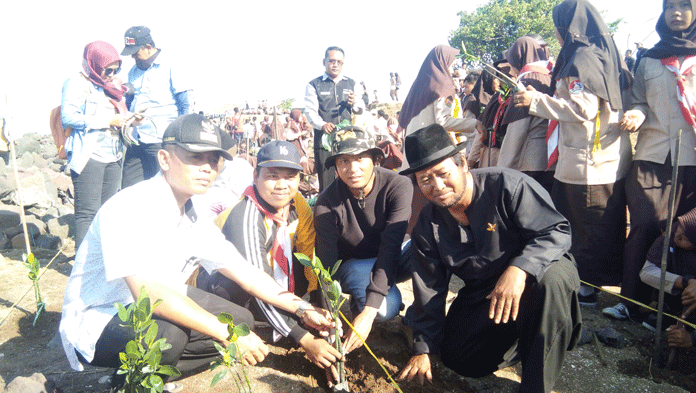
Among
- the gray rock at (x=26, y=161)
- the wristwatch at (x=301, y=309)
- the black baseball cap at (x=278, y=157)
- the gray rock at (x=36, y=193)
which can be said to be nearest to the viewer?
the wristwatch at (x=301, y=309)

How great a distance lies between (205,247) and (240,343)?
0.55 m

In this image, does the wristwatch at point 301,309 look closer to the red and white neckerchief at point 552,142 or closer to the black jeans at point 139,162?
the red and white neckerchief at point 552,142

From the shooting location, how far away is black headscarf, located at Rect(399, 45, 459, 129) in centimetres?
Answer: 385

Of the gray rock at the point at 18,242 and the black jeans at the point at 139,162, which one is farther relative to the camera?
the gray rock at the point at 18,242

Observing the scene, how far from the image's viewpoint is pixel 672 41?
2768mm

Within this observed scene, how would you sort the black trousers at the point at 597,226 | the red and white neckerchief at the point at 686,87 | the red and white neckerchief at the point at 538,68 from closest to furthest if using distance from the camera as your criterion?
the red and white neckerchief at the point at 686,87 → the black trousers at the point at 597,226 → the red and white neckerchief at the point at 538,68

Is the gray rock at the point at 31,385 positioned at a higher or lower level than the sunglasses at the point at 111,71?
lower

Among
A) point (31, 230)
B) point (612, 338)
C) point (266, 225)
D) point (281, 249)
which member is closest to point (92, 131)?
point (266, 225)

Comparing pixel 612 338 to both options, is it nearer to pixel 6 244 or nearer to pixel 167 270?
pixel 167 270

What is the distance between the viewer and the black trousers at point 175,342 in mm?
1882

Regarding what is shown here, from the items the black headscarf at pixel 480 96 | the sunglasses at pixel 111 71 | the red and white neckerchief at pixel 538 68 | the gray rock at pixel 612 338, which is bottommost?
the gray rock at pixel 612 338

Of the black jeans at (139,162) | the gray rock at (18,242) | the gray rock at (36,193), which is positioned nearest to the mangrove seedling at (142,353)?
the black jeans at (139,162)

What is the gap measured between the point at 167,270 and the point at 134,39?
2602mm

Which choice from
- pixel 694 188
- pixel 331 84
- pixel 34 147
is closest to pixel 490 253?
pixel 694 188
